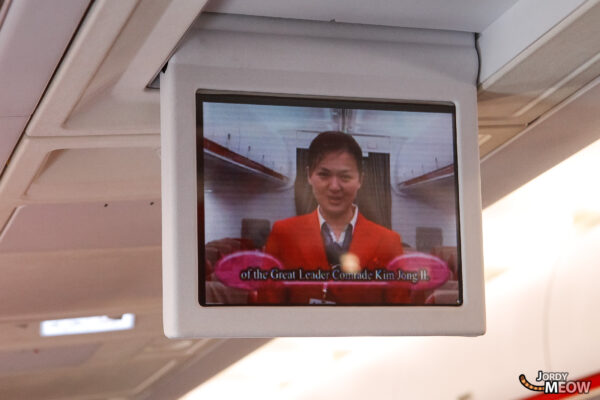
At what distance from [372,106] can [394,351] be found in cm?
489

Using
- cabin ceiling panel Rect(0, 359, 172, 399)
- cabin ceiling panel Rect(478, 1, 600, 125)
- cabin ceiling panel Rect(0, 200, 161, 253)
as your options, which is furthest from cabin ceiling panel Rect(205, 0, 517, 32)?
cabin ceiling panel Rect(0, 359, 172, 399)

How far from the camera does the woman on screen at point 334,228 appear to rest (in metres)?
2.25

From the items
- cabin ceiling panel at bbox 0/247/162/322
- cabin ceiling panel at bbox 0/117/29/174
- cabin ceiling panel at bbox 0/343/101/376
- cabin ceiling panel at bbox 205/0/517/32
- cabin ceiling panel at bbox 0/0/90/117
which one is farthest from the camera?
cabin ceiling panel at bbox 0/343/101/376

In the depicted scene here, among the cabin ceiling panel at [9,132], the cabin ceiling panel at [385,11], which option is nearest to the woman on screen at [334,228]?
the cabin ceiling panel at [385,11]

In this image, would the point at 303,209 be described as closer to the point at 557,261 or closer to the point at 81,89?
the point at 81,89

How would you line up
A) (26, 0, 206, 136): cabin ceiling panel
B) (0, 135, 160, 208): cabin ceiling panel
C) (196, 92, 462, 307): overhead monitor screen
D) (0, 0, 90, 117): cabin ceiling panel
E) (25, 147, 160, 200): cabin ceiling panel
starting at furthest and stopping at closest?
(25, 147, 160, 200): cabin ceiling panel, (0, 135, 160, 208): cabin ceiling panel, (196, 92, 462, 307): overhead monitor screen, (26, 0, 206, 136): cabin ceiling panel, (0, 0, 90, 117): cabin ceiling panel

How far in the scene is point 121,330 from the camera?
20.7 feet

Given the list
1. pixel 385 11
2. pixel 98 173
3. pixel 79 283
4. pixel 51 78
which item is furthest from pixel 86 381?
pixel 385 11

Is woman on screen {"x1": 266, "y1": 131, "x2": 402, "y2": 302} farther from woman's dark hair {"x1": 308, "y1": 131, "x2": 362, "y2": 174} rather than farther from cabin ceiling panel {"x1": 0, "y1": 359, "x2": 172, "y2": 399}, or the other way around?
cabin ceiling panel {"x1": 0, "y1": 359, "x2": 172, "y2": 399}

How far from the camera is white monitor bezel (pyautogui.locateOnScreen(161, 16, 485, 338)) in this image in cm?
216

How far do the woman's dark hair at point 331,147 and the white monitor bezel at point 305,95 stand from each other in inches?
4.7

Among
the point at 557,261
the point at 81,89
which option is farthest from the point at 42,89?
the point at 557,261

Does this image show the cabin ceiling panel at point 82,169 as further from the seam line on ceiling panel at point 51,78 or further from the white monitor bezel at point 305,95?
the white monitor bezel at point 305,95

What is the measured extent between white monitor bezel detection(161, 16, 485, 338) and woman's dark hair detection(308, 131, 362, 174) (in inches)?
4.7
